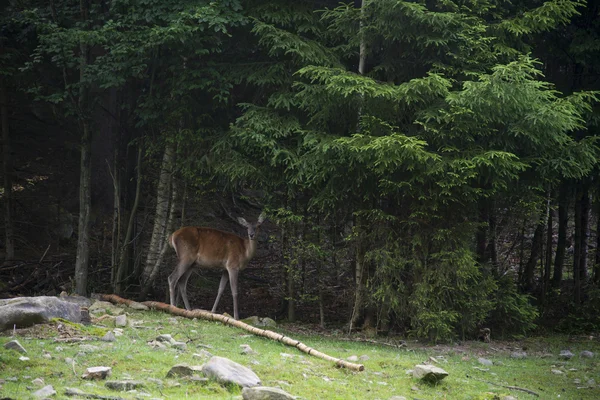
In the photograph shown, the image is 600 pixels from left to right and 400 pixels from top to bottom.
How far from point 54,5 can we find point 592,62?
973 cm

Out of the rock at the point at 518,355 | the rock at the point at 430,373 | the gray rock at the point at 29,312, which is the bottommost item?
the rock at the point at 518,355

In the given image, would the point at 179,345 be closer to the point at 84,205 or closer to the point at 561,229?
the point at 84,205

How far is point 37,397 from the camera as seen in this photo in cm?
552

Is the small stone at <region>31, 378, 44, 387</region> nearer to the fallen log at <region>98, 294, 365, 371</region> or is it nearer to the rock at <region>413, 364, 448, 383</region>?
the fallen log at <region>98, 294, 365, 371</region>

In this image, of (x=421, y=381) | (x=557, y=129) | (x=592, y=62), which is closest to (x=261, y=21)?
(x=557, y=129)

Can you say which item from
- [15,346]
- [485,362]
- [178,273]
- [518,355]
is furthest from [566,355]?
[15,346]

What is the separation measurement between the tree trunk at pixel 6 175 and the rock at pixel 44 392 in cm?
940

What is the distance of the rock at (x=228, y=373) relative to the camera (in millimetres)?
6492

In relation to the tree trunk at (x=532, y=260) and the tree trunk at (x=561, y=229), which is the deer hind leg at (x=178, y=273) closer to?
the tree trunk at (x=532, y=260)

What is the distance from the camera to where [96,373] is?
6.33 metres

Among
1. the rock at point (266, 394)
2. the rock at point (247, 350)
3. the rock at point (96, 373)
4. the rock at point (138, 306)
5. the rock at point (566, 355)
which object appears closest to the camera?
the rock at point (266, 394)

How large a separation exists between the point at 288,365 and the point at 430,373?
1.53 metres

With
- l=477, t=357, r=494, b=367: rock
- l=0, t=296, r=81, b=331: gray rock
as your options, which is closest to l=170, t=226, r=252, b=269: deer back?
l=0, t=296, r=81, b=331: gray rock

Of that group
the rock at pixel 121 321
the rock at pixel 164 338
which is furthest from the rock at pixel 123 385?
the rock at pixel 121 321
